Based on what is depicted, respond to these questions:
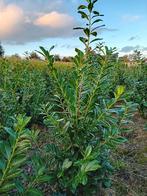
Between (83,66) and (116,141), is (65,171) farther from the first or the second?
(83,66)

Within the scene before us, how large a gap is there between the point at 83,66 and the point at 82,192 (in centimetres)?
83

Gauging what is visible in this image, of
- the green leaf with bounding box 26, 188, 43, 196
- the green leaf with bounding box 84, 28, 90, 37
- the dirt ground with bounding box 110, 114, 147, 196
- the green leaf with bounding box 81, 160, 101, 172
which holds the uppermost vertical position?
the green leaf with bounding box 84, 28, 90, 37

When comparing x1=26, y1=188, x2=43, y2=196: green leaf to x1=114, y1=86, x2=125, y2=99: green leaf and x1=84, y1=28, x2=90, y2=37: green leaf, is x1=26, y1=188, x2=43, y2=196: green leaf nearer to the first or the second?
x1=114, y1=86, x2=125, y2=99: green leaf

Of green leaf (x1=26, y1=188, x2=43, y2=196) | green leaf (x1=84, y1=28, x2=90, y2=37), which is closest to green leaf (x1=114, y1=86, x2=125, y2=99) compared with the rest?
green leaf (x1=84, y1=28, x2=90, y2=37)

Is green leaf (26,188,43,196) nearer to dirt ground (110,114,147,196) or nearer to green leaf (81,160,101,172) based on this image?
→ green leaf (81,160,101,172)

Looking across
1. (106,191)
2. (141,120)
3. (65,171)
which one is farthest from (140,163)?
(141,120)

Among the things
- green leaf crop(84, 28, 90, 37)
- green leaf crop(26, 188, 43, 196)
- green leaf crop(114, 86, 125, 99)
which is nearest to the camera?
green leaf crop(26, 188, 43, 196)

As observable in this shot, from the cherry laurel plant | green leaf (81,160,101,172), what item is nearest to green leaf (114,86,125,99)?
the cherry laurel plant

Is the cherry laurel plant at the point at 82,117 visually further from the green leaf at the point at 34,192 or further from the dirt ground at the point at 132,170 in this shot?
the dirt ground at the point at 132,170

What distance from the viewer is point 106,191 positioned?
3.18 m

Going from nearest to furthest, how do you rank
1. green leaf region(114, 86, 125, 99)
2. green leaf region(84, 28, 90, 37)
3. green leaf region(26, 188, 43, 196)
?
green leaf region(26, 188, 43, 196) < green leaf region(114, 86, 125, 99) < green leaf region(84, 28, 90, 37)

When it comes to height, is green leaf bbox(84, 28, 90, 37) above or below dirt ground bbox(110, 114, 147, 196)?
above

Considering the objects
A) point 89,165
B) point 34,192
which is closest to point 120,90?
point 89,165

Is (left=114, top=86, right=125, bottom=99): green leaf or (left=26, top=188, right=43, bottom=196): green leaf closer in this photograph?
(left=26, top=188, right=43, bottom=196): green leaf
